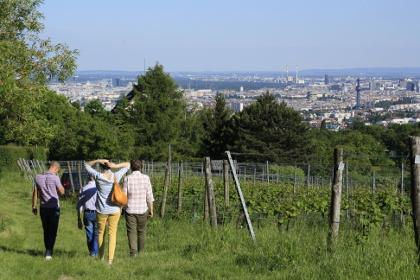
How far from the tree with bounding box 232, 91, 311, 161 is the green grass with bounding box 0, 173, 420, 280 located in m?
45.5

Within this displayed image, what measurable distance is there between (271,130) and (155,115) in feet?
38.3

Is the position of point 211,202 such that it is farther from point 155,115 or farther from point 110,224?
Answer: point 155,115

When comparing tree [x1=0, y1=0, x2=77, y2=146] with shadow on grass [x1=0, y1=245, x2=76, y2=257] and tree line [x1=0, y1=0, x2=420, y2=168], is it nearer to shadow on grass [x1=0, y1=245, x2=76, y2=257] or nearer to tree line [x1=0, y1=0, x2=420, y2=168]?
tree line [x1=0, y1=0, x2=420, y2=168]

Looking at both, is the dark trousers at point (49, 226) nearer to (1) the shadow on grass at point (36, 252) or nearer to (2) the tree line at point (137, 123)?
(1) the shadow on grass at point (36, 252)

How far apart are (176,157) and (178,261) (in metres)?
51.0

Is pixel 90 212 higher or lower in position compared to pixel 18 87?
lower

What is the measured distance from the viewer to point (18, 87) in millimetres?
13680

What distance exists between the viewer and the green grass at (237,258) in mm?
6914

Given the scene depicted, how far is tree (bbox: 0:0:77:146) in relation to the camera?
13.4 metres

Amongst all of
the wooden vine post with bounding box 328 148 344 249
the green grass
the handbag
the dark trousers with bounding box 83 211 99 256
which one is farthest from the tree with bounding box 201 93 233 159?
the wooden vine post with bounding box 328 148 344 249

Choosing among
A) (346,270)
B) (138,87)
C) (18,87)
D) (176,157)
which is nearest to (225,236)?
(346,270)

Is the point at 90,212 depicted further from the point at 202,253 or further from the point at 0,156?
the point at 0,156

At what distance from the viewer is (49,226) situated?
31.2 feet

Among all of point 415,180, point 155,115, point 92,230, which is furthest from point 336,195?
point 155,115
